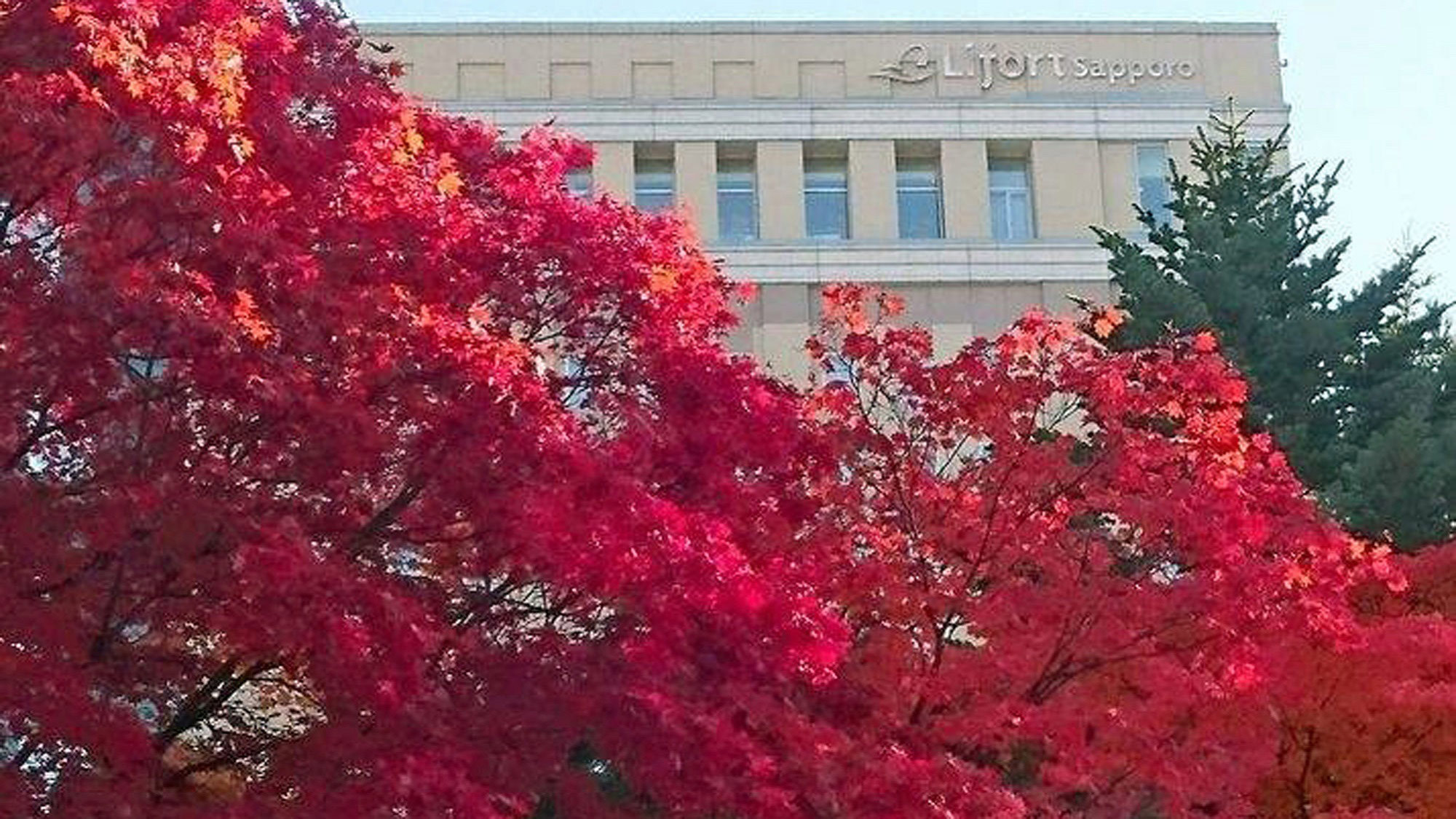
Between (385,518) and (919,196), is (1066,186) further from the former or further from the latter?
(385,518)

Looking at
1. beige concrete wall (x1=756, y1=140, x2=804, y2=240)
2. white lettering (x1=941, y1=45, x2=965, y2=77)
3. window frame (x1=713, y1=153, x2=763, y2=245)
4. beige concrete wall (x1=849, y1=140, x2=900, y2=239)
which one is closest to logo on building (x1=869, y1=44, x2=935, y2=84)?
white lettering (x1=941, y1=45, x2=965, y2=77)

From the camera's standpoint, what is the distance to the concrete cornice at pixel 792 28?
38.3m

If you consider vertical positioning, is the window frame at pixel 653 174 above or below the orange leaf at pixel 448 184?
above

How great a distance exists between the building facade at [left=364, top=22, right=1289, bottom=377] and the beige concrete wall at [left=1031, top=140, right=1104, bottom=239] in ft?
0.10

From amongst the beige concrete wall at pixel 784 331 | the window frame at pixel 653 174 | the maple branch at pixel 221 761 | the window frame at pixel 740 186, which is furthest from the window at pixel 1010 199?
the maple branch at pixel 221 761

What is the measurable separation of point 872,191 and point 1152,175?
5.32m

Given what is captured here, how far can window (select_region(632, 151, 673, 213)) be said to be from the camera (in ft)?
127

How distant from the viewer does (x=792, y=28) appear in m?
39.1

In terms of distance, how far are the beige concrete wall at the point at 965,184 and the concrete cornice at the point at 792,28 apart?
88.3 inches

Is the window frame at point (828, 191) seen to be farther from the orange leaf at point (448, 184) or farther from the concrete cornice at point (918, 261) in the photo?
the orange leaf at point (448, 184)

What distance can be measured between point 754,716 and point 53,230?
4.85 meters

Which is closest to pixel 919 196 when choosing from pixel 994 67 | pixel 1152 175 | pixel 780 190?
pixel 780 190

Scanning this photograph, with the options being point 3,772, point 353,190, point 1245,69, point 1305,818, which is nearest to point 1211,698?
point 1305,818

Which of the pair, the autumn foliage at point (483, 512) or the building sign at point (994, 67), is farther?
the building sign at point (994, 67)
